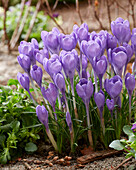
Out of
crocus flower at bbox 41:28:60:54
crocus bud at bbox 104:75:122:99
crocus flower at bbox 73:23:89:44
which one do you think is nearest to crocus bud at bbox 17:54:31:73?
crocus flower at bbox 41:28:60:54

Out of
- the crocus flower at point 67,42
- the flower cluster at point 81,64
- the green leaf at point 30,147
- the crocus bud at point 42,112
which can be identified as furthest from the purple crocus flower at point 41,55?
the green leaf at point 30,147

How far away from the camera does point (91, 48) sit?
120 centimetres

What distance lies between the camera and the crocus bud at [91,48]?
3.92 feet

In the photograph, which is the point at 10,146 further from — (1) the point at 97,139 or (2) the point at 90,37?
(2) the point at 90,37

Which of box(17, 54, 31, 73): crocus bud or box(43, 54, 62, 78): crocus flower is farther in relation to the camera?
box(17, 54, 31, 73): crocus bud

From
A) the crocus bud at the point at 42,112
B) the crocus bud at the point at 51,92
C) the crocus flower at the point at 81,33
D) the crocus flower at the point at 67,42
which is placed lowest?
the crocus bud at the point at 42,112

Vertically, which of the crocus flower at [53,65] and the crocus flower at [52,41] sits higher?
the crocus flower at [52,41]

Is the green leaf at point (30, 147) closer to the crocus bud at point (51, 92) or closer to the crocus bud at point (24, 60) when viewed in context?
the crocus bud at point (51, 92)

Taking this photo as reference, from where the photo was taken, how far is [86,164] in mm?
1408

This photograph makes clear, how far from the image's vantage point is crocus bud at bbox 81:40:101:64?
3.92 ft

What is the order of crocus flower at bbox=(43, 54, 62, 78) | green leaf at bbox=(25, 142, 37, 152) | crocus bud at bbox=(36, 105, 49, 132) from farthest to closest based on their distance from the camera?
green leaf at bbox=(25, 142, 37, 152), crocus bud at bbox=(36, 105, 49, 132), crocus flower at bbox=(43, 54, 62, 78)

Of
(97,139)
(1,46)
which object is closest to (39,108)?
(97,139)

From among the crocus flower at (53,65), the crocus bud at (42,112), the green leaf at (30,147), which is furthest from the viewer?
the green leaf at (30,147)

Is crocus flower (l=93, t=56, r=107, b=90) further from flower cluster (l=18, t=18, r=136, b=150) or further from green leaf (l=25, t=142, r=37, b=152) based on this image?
green leaf (l=25, t=142, r=37, b=152)
